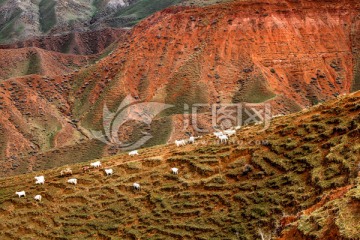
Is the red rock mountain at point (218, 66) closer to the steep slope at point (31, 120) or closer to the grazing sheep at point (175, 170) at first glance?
the steep slope at point (31, 120)

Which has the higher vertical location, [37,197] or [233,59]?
[233,59]

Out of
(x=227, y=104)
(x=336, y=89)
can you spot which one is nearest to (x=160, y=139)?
(x=227, y=104)

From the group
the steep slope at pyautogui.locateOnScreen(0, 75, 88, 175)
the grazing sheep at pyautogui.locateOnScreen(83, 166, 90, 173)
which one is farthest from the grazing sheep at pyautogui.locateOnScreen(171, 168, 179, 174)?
the steep slope at pyautogui.locateOnScreen(0, 75, 88, 175)

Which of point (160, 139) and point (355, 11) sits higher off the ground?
Answer: point (355, 11)

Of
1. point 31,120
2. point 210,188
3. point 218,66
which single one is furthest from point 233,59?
point 210,188

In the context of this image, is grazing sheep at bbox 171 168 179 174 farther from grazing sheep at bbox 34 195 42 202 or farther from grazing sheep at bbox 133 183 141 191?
grazing sheep at bbox 34 195 42 202

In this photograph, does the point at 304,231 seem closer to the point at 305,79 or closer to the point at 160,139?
the point at 160,139

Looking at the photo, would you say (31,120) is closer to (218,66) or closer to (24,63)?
(218,66)

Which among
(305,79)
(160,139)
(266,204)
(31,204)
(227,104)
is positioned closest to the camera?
Answer: (266,204)
